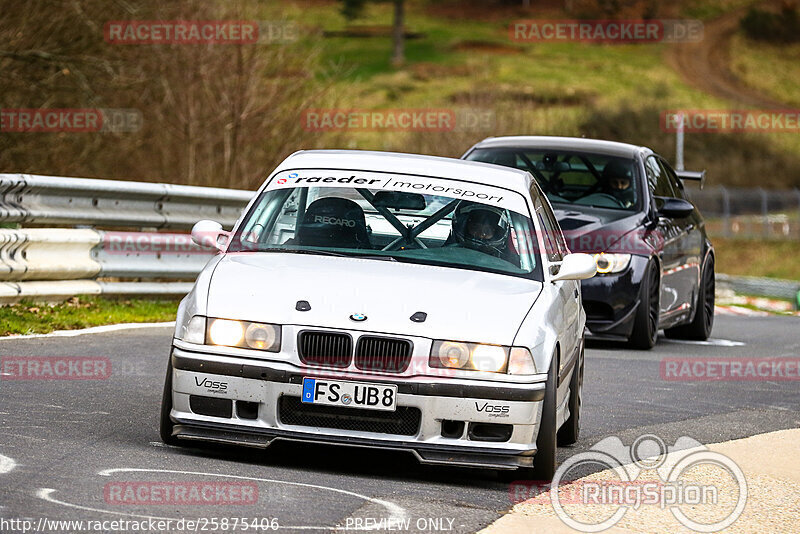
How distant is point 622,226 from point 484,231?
5.52 metres

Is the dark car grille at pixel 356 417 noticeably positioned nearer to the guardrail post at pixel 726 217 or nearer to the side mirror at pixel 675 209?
the side mirror at pixel 675 209

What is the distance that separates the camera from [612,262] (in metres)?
12.9

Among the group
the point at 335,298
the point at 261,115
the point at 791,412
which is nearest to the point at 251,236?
the point at 335,298

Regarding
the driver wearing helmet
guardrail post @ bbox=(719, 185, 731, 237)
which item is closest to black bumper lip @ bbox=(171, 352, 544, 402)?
the driver wearing helmet

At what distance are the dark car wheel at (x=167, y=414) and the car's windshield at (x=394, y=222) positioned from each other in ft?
3.48

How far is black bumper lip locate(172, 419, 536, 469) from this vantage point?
21.4ft

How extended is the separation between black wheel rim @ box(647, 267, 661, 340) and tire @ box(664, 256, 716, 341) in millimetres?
1646

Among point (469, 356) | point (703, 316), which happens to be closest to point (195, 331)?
point (469, 356)

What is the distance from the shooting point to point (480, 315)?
6.73 meters

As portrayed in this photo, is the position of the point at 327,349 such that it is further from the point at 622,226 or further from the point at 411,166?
the point at 622,226

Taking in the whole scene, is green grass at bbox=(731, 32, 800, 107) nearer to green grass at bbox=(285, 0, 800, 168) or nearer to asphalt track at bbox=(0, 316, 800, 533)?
green grass at bbox=(285, 0, 800, 168)

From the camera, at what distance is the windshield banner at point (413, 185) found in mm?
7922

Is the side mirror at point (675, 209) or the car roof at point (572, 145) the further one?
the car roof at point (572, 145)

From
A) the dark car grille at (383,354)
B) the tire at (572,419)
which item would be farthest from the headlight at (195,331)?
the tire at (572,419)
